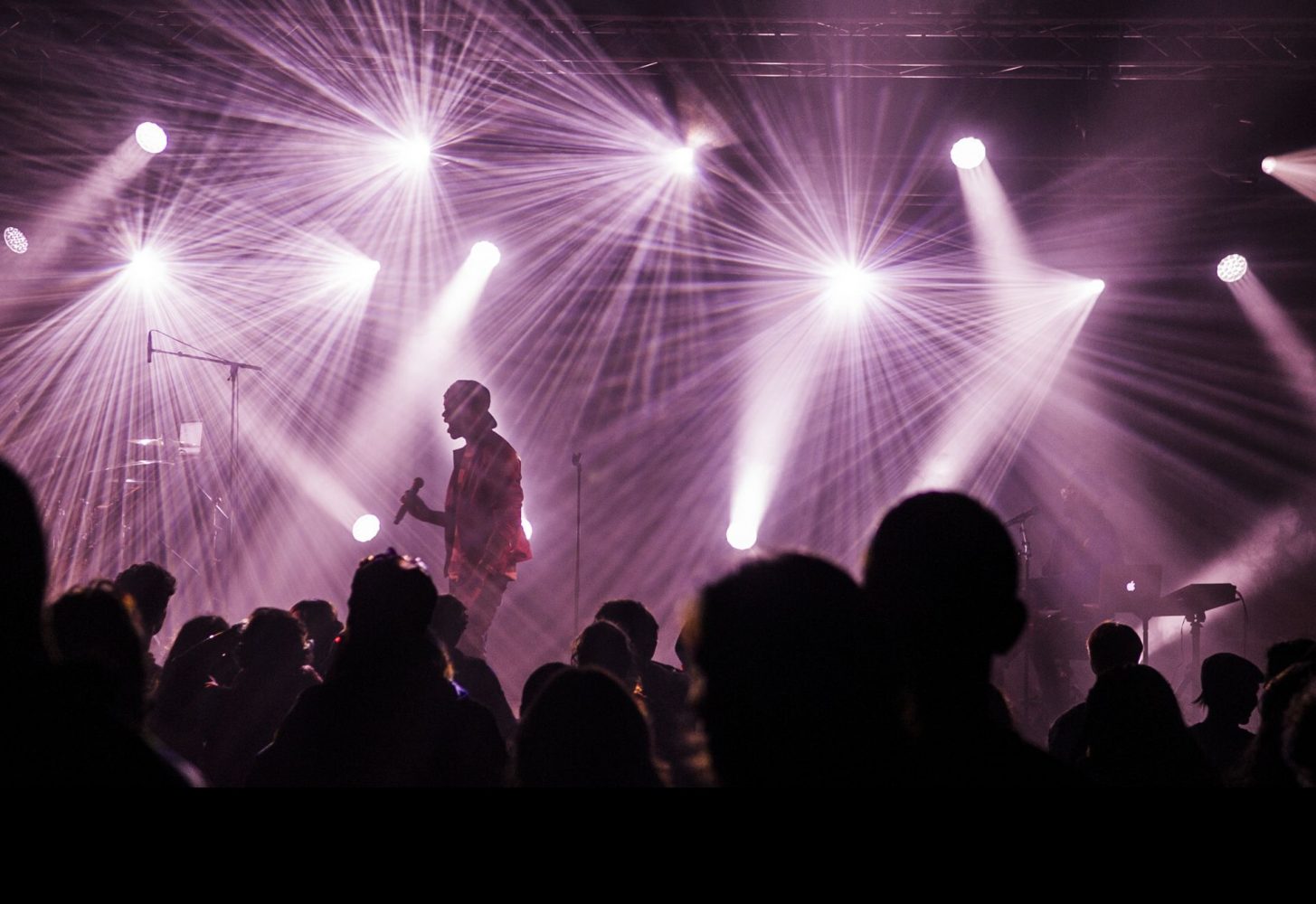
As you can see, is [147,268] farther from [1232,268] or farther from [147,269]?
[1232,268]

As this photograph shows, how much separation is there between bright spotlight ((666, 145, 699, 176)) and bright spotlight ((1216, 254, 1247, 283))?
5.38m

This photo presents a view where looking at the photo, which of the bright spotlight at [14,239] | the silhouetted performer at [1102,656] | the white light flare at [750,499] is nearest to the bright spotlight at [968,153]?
the white light flare at [750,499]

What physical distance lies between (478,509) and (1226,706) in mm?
4050

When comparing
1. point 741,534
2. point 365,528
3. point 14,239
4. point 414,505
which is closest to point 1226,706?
point 414,505

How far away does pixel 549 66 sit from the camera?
8.00 m

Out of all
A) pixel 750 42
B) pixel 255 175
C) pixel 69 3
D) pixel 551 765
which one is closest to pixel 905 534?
pixel 551 765

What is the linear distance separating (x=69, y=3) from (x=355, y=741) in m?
7.01

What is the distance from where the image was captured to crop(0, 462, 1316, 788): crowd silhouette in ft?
4.13

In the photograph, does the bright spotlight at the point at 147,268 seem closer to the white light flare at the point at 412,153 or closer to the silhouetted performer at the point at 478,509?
the white light flare at the point at 412,153

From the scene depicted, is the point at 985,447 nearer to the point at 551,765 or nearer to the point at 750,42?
the point at 750,42

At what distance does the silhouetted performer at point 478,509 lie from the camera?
6309 millimetres

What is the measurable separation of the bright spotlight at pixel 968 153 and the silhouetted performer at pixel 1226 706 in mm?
6121

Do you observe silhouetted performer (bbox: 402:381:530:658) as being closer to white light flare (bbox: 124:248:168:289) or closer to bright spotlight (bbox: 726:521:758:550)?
white light flare (bbox: 124:248:168:289)

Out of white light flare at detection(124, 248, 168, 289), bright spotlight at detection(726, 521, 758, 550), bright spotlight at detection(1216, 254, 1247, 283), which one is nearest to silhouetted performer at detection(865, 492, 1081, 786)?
bright spotlight at detection(1216, 254, 1247, 283)
